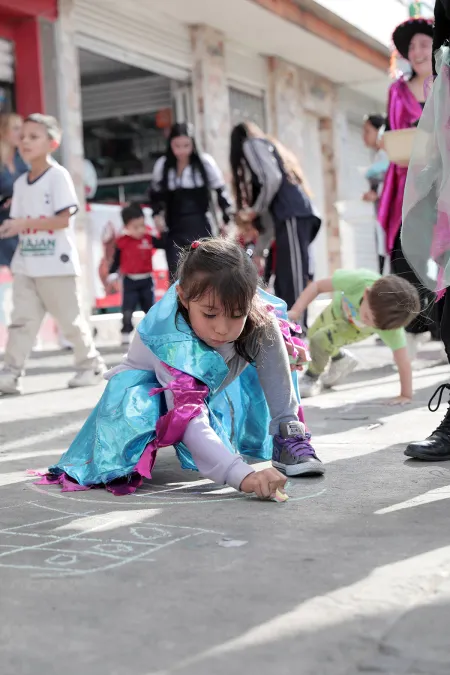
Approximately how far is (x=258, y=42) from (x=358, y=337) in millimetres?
9289

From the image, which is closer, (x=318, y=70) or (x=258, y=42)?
(x=258, y=42)

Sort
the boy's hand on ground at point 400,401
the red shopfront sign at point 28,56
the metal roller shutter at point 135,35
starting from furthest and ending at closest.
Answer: the metal roller shutter at point 135,35 → the red shopfront sign at point 28,56 → the boy's hand on ground at point 400,401

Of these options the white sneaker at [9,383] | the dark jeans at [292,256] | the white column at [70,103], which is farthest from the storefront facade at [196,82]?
the white sneaker at [9,383]

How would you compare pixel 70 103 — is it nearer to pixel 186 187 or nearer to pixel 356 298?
pixel 186 187

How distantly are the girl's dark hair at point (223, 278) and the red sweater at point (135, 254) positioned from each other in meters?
6.53

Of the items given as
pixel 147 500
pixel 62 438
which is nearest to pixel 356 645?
pixel 147 500

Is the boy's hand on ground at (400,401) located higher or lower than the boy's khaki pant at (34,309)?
lower

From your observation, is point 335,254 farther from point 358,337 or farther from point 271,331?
point 271,331

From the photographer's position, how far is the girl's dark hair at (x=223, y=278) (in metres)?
2.91

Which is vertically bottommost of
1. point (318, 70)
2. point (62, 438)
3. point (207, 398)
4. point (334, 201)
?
point (62, 438)

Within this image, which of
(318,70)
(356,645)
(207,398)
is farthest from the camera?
(318,70)

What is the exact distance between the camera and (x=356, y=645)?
1668 mm

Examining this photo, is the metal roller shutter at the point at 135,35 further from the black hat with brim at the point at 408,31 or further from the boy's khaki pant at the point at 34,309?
the black hat with brim at the point at 408,31

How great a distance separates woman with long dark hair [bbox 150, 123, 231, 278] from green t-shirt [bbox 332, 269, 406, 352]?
3077 mm
